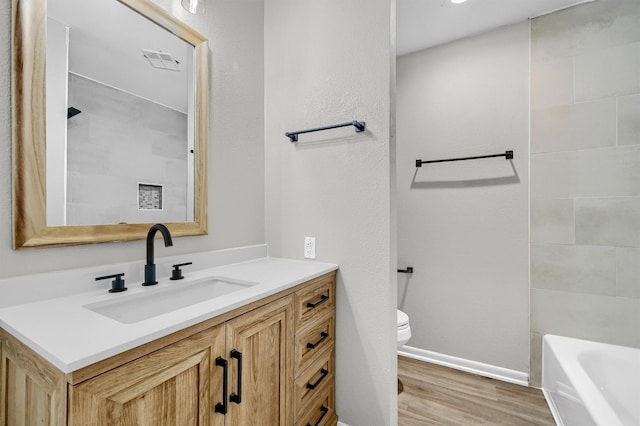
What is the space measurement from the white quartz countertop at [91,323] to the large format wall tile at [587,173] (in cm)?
186

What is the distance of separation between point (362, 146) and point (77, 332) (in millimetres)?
1307

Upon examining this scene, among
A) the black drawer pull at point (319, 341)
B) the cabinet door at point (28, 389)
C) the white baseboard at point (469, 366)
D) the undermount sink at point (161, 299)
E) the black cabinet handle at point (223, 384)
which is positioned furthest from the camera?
the white baseboard at point (469, 366)

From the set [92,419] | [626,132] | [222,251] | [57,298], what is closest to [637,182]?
[626,132]

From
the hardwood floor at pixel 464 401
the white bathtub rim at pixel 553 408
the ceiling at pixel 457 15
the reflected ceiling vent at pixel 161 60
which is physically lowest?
the hardwood floor at pixel 464 401

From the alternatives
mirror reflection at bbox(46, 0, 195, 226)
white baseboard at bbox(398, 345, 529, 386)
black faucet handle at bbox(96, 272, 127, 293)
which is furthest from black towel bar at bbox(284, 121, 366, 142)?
white baseboard at bbox(398, 345, 529, 386)

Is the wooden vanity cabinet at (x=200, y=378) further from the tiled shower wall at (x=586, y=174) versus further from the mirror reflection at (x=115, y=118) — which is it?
the tiled shower wall at (x=586, y=174)

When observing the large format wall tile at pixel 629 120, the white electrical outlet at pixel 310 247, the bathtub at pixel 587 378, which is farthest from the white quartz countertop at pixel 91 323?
the large format wall tile at pixel 629 120

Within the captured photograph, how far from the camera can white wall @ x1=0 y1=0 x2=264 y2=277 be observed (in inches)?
57.0

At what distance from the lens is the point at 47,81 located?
3.34ft

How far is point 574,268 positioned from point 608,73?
1.24m

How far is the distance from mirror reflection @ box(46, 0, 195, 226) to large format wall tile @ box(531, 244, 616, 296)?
224 centimetres

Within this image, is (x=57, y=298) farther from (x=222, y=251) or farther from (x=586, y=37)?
(x=586, y=37)

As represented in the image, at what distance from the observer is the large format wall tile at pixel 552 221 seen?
198 centimetres

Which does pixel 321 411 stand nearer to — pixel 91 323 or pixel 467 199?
pixel 91 323
